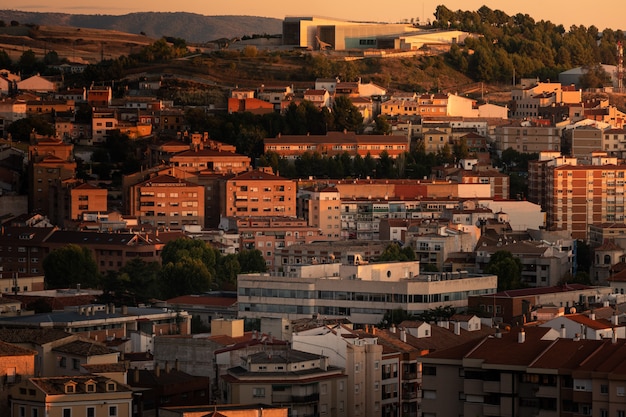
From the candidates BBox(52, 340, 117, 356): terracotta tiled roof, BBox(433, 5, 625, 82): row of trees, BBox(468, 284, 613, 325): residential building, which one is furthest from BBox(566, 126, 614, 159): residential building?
BBox(52, 340, 117, 356): terracotta tiled roof

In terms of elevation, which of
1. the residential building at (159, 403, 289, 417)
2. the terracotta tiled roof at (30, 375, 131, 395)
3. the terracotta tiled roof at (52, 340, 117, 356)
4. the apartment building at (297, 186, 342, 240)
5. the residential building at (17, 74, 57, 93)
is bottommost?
the residential building at (159, 403, 289, 417)

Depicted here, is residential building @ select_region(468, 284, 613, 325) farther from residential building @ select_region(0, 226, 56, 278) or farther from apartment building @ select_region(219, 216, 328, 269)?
residential building @ select_region(0, 226, 56, 278)

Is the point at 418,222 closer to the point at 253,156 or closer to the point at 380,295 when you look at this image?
the point at 253,156

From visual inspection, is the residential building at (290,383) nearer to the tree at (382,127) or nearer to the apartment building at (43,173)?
the apartment building at (43,173)

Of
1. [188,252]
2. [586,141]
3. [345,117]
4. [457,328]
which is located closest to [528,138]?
[586,141]

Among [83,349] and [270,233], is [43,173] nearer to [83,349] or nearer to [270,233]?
[270,233]

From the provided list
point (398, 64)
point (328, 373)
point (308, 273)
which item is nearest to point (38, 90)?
point (398, 64)

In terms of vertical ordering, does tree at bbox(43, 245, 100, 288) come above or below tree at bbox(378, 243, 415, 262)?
below
